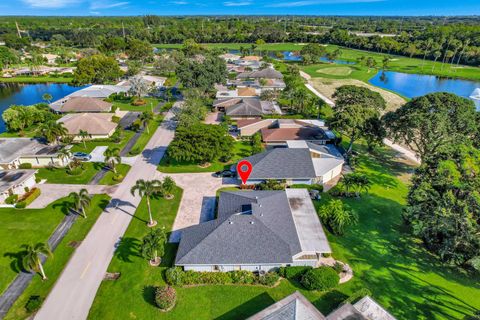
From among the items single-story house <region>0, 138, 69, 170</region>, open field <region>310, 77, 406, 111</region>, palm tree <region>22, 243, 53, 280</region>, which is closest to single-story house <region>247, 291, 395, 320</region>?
palm tree <region>22, 243, 53, 280</region>

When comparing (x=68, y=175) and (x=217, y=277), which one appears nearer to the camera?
(x=217, y=277)

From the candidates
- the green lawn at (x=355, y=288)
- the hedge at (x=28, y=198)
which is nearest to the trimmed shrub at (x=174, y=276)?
the green lawn at (x=355, y=288)

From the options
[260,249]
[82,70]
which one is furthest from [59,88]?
[260,249]

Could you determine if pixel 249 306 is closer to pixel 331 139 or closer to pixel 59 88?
pixel 331 139

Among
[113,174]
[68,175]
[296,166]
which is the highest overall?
[296,166]

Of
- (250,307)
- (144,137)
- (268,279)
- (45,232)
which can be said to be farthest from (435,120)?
(45,232)

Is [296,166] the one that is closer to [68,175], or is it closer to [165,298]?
[165,298]

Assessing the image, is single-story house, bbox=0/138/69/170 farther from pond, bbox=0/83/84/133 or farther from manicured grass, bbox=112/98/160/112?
pond, bbox=0/83/84/133
